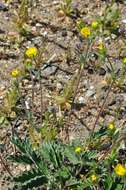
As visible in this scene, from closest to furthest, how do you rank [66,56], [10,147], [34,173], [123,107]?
[34,173], [10,147], [123,107], [66,56]

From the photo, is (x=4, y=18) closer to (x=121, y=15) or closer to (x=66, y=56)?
(x=66, y=56)

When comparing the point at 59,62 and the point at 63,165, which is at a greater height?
the point at 59,62

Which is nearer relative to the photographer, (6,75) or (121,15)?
(6,75)

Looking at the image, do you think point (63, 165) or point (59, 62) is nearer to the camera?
point (63, 165)

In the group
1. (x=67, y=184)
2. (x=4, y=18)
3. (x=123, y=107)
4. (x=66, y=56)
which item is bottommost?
(x=67, y=184)

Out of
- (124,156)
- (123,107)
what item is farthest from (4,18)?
(124,156)

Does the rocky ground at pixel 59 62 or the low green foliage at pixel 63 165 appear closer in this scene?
the low green foliage at pixel 63 165

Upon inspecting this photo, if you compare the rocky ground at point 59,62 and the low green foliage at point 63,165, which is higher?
the rocky ground at point 59,62

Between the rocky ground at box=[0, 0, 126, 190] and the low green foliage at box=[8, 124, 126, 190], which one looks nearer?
the low green foliage at box=[8, 124, 126, 190]
